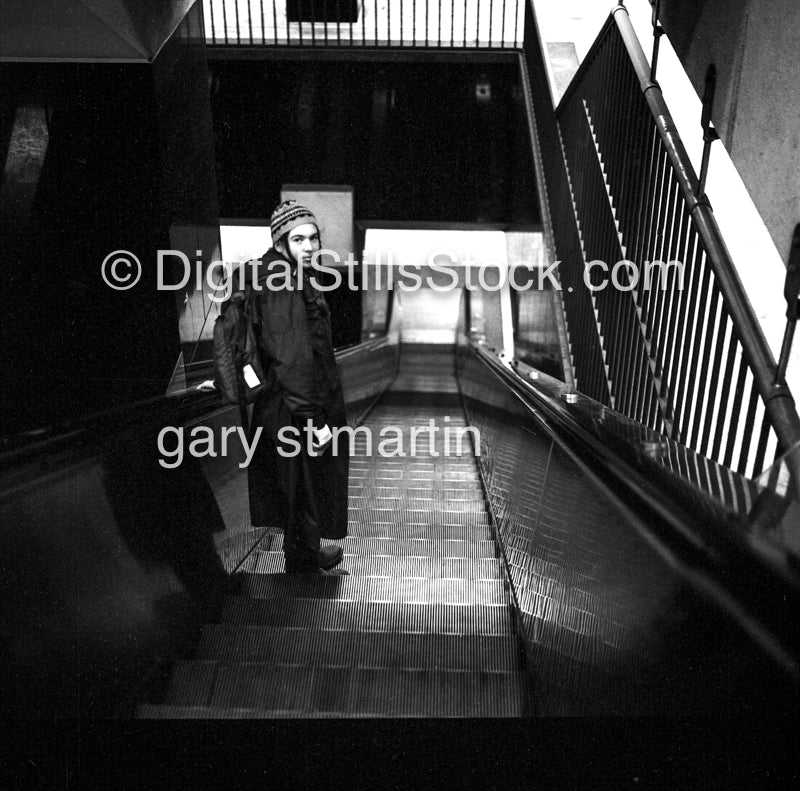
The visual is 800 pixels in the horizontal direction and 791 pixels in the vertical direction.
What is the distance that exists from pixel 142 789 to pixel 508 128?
7331 millimetres

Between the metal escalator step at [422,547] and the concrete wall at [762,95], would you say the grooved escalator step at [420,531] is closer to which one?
the metal escalator step at [422,547]

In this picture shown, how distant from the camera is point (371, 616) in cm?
280

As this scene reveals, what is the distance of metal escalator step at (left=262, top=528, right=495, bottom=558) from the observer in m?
3.52

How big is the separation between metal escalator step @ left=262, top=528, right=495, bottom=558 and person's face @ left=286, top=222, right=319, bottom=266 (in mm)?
1406

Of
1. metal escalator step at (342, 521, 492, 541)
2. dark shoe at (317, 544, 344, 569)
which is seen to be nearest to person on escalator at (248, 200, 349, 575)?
dark shoe at (317, 544, 344, 569)

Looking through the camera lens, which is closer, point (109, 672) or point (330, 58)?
point (109, 672)

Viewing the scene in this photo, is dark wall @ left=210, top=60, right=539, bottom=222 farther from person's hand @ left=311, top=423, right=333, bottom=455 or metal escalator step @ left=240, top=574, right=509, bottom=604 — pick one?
metal escalator step @ left=240, top=574, right=509, bottom=604

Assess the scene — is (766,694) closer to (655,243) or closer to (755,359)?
(755,359)

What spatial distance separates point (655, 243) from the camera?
10.3 feet

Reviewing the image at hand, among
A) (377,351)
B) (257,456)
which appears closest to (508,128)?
(377,351)

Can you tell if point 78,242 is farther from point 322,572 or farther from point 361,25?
point 361,25

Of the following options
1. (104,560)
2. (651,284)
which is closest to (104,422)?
(104,560)

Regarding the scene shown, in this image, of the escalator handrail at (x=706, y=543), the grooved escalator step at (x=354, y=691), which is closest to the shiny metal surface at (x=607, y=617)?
the escalator handrail at (x=706, y=543)

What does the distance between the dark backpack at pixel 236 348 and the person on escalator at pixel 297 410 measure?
4 centimetres
